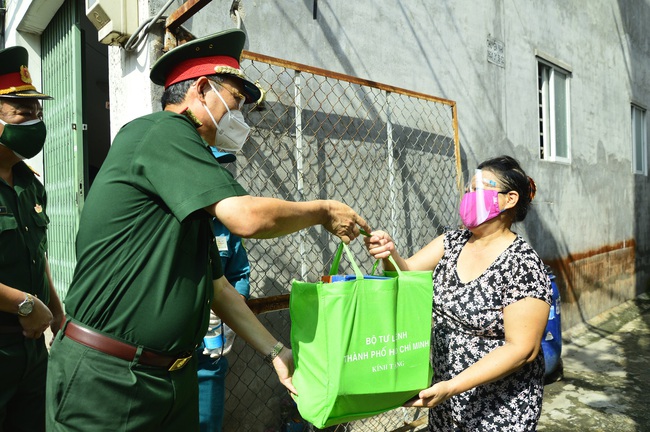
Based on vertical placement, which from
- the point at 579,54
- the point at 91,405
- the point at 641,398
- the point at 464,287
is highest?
the point at 579,54

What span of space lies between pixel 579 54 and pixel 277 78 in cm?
568

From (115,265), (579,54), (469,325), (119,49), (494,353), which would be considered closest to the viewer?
(115,265)

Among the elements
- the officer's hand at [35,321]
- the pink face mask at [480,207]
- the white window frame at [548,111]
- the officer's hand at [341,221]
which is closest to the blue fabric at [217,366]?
the officer's hand at [35,321]

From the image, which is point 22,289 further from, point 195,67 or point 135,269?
point 195,67

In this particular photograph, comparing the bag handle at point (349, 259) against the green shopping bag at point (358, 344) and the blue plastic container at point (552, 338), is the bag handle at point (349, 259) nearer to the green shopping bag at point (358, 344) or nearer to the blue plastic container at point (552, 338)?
the green shopping bag at point (358, 344)

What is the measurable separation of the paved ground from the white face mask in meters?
3.54

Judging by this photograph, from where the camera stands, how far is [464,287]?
7.07 ft

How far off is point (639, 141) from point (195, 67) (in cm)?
1008

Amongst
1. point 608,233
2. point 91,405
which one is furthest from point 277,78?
point 608,233

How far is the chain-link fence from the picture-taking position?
3.32 meters

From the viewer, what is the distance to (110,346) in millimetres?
1546

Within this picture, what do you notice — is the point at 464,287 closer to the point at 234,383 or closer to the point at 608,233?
the point at 234,383

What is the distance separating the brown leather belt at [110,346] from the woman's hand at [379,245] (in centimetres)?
81

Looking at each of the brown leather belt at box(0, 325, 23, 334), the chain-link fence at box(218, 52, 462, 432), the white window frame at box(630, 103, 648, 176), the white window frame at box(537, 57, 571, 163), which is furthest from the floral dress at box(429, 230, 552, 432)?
the white window frame at box(630, 103, 648, 176)
